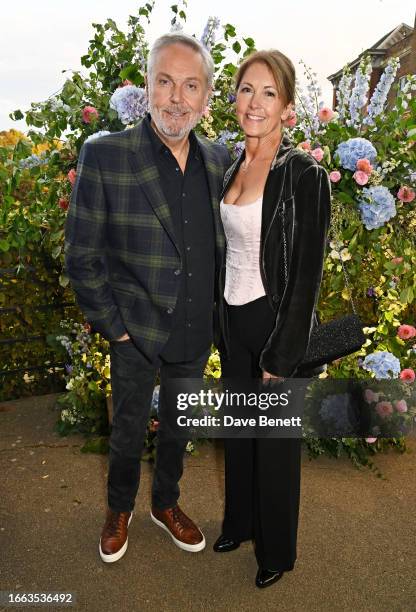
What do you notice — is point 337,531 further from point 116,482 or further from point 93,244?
point 93,244

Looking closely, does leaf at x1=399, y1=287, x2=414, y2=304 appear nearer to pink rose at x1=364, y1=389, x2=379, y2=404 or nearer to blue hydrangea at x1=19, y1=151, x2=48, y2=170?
pink rose at x1=364, y1=389, x2=379, y2=404

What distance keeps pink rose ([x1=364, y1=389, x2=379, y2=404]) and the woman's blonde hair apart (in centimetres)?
231

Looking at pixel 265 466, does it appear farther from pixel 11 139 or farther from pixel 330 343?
pixel 11 139

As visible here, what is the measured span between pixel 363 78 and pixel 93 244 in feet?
5.88

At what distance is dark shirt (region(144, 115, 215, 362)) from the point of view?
248 centimetres

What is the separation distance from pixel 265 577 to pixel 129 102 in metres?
2.62

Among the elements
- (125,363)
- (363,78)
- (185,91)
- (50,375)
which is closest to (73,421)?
(50,375)

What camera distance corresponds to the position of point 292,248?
2.14m

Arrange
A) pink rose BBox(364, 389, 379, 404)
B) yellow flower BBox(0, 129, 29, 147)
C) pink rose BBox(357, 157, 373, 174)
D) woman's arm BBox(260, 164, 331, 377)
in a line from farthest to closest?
yellow flower BBox(0, 129, 29, 147), pink rose BBox(364, 389, 379, 404), pink rose BBox(357, 157, 373, 174), woman's arm BBox(260, 164, 331, 377)

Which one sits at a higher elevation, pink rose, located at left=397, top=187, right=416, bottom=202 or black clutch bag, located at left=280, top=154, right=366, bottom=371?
pink rose, located at left=397, top=187, right=416, bottom=202

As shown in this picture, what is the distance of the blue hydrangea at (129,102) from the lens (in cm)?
321

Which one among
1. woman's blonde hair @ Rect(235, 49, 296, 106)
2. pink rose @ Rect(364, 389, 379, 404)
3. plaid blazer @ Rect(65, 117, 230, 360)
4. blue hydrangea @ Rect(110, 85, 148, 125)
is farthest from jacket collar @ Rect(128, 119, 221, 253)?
pink rose @ Rect(364, 389, 379, 404)

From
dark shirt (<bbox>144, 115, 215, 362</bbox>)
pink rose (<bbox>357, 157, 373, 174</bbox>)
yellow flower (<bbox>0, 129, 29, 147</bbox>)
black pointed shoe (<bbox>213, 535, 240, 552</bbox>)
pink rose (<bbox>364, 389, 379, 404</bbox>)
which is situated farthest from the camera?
yellow flower (<bbox>0, 129, 29, 147</bbox>)

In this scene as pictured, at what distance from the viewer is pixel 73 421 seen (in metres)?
4.33
